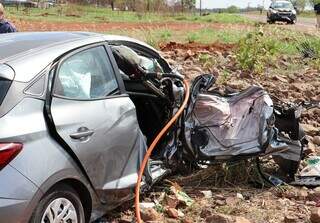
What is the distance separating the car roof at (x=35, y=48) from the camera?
172 inches

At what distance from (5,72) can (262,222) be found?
8.49 ft

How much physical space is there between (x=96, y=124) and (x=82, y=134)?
242 mm

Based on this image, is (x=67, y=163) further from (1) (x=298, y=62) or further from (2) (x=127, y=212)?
(1) (x=298, y=62)

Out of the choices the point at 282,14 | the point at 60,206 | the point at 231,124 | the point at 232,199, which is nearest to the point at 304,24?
the point at 282,14

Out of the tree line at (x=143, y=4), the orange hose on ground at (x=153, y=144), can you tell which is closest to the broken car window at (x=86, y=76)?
the orange hose on ground at (x=153, y=144)

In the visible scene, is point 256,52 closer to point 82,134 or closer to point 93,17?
point 82,134

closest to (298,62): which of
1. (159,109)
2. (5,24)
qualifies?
(5,24)

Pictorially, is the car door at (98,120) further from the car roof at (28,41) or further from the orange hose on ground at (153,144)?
the car roof at (28,41)

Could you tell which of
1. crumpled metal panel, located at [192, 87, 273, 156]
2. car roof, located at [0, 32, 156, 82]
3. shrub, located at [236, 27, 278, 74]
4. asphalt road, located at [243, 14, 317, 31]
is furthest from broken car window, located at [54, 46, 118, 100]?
asphalt road, located at [243, 14, 317, 31]

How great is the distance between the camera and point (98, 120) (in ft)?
15.8

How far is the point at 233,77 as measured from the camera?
42.1ft

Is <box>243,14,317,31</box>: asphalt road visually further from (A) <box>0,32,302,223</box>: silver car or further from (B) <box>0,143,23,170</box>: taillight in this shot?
(B) <box>0,143,23,170</box>: taillight

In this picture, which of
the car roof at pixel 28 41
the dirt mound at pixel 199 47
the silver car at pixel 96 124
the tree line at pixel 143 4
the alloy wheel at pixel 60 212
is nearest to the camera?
the silver car at pixel 96 124

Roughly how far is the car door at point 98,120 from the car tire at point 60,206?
225mm
